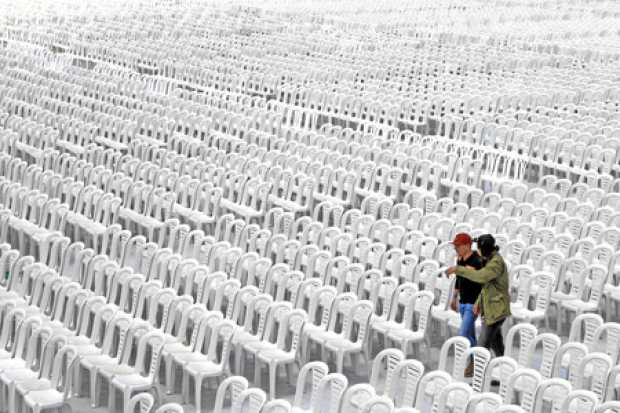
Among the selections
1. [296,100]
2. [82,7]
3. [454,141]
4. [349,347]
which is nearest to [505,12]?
[82,7]

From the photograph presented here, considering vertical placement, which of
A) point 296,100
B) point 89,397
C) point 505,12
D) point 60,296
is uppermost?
point 505,12

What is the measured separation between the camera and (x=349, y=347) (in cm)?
928

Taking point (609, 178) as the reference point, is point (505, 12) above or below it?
above

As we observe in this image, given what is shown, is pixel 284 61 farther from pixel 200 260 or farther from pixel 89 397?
pixel 89 397

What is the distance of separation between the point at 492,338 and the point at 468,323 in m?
0.27

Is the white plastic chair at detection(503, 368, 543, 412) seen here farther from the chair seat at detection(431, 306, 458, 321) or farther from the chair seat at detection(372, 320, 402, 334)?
the chair seat at detection(431, 306, 458, 321)

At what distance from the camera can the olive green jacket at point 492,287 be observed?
9.03 m

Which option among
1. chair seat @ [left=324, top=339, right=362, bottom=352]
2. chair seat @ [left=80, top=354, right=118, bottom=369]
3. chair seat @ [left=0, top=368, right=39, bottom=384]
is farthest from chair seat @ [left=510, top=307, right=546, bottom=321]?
chair seat @ [left=0, top=368, right=39, bottom=384]

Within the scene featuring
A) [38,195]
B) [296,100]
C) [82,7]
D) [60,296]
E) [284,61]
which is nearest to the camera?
[60,296]

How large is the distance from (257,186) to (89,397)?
210 inches

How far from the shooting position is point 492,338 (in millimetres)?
9195

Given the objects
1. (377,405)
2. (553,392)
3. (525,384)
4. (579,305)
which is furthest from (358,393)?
(579,305)

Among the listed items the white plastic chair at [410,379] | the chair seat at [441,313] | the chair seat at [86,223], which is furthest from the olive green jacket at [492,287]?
the chair seat at [86,223]

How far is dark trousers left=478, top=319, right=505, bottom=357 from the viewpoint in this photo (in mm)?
9133
